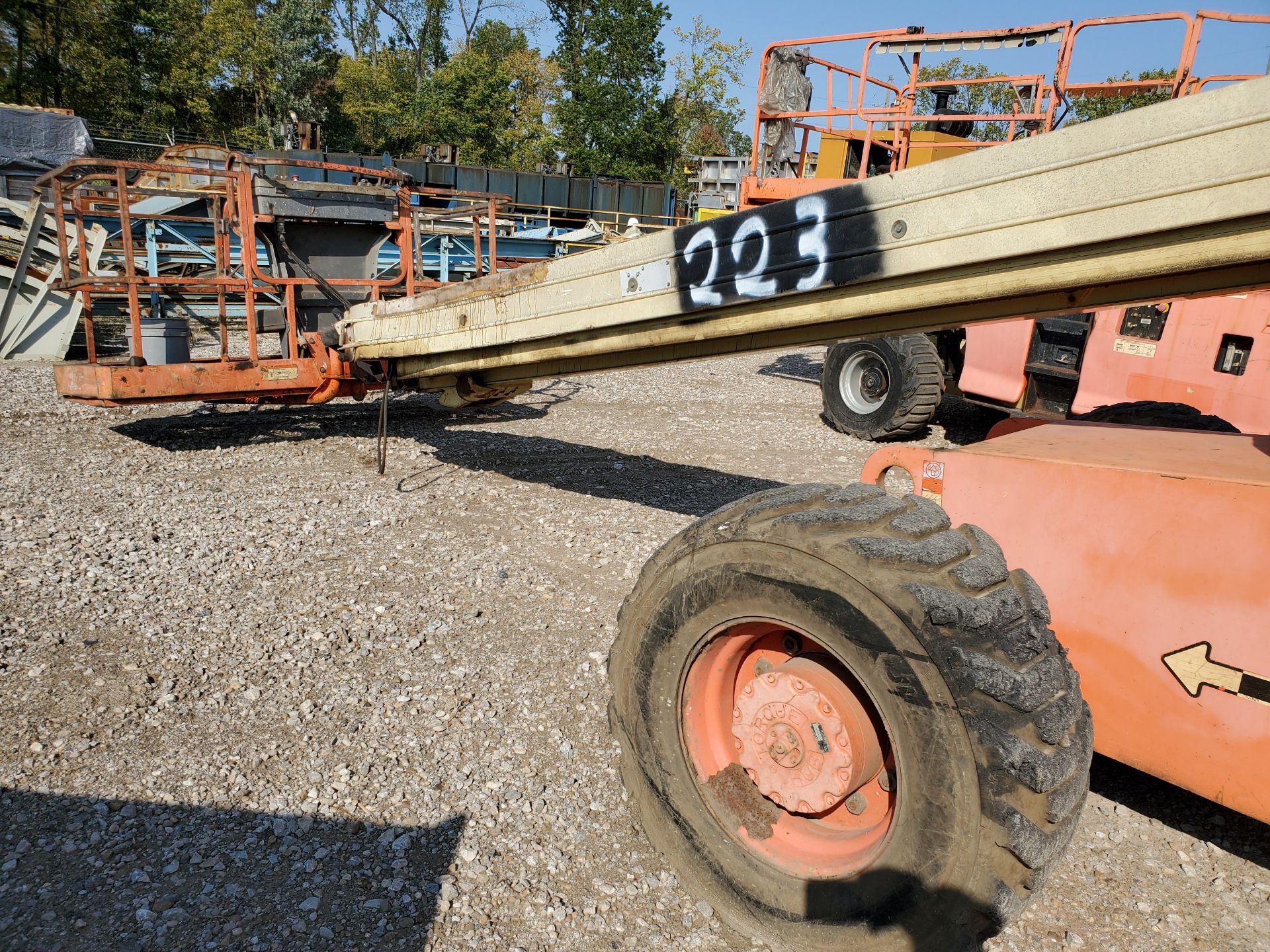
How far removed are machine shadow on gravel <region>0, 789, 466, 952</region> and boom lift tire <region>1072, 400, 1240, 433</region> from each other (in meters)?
3.59

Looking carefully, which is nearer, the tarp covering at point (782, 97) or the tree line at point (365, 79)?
the tarp covering at point (782, 97)

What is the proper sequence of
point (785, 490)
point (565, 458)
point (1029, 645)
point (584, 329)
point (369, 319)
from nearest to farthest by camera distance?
point (1029, 645), point (785, 490), point (584, 329), point (369, 319), point (565, 458)

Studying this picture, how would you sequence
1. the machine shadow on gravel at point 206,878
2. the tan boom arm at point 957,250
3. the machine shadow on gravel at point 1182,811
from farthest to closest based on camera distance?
1. the machine shadow on gravel at point 1182,811
2. the machine shadow on gravel at point 206,878
3. the tan boom arm at point 957,250

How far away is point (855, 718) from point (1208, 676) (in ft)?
2.65

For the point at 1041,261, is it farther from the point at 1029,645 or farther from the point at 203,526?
the point at 203,526

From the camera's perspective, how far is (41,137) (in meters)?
16.6

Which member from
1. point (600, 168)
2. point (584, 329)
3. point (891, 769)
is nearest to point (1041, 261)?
point (891, 769)

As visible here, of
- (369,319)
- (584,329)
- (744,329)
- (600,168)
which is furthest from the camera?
(600,168)

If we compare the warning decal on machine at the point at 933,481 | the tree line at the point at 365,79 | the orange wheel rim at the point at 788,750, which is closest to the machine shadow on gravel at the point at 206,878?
the orange wheel rim at the point at 788,750

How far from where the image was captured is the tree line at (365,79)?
34875 millimetres

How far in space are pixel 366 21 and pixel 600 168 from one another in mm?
20840

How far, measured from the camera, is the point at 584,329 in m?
3.10

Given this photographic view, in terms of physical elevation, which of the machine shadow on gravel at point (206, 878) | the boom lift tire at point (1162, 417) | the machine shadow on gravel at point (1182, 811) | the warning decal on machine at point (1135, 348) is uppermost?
the warning decal on machine at point (1135, 348)

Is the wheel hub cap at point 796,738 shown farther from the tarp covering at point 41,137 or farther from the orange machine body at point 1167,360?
the tarp covering at point 41,137
